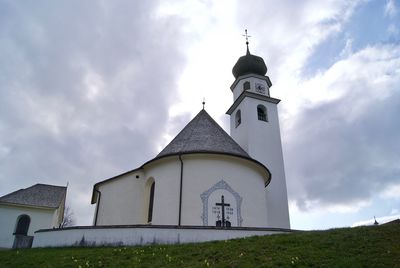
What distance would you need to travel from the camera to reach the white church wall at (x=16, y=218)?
2808cm

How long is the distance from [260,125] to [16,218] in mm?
22533

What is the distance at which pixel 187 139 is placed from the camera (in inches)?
793

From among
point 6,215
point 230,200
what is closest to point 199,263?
point 230,200

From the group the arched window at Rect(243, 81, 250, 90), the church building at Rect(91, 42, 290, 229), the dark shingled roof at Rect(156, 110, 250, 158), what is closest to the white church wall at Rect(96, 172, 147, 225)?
the church building at Rect(91, 42, 290, 229)

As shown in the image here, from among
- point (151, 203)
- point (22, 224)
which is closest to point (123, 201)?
point (151, 203)

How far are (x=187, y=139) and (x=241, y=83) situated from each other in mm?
10844

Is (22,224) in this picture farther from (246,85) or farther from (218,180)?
(246,85)

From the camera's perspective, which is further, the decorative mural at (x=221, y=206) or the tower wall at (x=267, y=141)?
the tower wall at (x=267, y=141)

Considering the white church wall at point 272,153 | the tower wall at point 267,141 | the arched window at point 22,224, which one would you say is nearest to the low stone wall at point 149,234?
the white church wall at point 272,153

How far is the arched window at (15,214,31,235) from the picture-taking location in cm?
2880

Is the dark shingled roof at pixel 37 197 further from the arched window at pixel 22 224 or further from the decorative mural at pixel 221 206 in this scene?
the decorative mural at pixel 221 206

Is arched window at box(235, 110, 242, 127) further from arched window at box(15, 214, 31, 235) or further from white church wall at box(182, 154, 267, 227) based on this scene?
arched window at box(15, 214, 31, 235)

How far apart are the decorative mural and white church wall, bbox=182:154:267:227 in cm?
10

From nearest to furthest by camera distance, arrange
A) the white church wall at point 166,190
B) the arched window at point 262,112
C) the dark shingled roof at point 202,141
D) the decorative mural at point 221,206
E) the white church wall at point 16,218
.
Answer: the decorative mural at point 221,206 < the white church wall at point 166,190 < the dark shingled roof at point 202,141 < the arched window at point 262,112 < the white church wall at point 16,218
